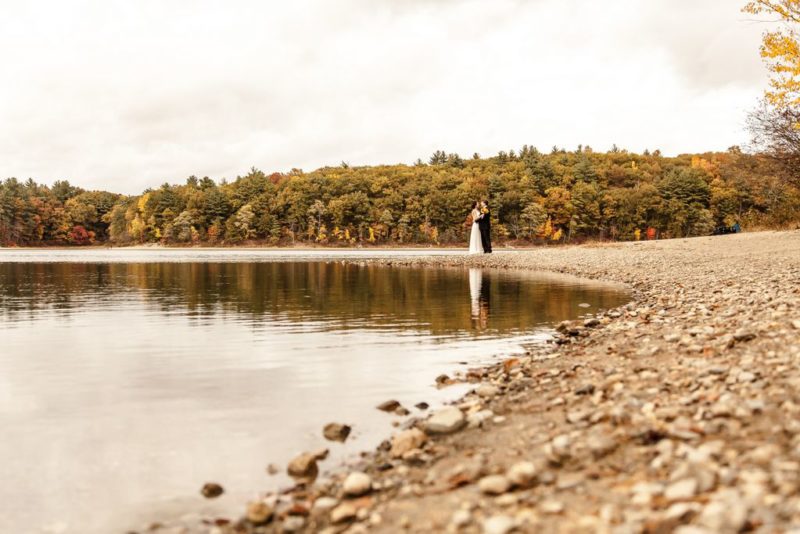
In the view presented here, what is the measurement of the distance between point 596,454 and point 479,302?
18.5 m

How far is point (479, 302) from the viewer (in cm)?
2428

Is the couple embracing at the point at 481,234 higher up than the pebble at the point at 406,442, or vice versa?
the couple embracing at the point at 481,234

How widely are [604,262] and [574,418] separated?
39388mm

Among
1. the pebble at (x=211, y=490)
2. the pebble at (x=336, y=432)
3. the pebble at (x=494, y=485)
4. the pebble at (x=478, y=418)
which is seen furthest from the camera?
the pebble at (x=336, y=432)

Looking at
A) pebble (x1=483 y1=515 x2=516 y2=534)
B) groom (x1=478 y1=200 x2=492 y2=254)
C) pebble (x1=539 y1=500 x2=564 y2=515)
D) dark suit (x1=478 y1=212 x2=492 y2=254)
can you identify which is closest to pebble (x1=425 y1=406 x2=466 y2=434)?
pebble (x1=539 y1=500 x2=564 y2=515)

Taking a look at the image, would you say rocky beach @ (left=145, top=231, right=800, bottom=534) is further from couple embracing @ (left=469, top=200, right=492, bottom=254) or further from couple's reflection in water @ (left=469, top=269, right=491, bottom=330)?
couple embracing @ (left=469, top=200, right=492, bottom=254)

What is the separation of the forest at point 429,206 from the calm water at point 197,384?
121200mm

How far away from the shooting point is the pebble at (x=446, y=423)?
7.56 meters

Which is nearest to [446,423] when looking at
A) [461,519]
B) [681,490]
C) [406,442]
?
[406,442]

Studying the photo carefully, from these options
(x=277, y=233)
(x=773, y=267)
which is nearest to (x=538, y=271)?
(x=773, y=267)

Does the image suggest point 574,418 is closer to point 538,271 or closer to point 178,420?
point 178,420

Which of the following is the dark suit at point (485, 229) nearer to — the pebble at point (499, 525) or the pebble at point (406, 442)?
the pebble at point (406, 442)

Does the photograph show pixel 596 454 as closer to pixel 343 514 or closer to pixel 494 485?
pixel 494 485

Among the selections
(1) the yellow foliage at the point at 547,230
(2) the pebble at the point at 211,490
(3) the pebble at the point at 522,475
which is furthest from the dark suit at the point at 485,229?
(1) the yellow foliage at the point at 547,230
